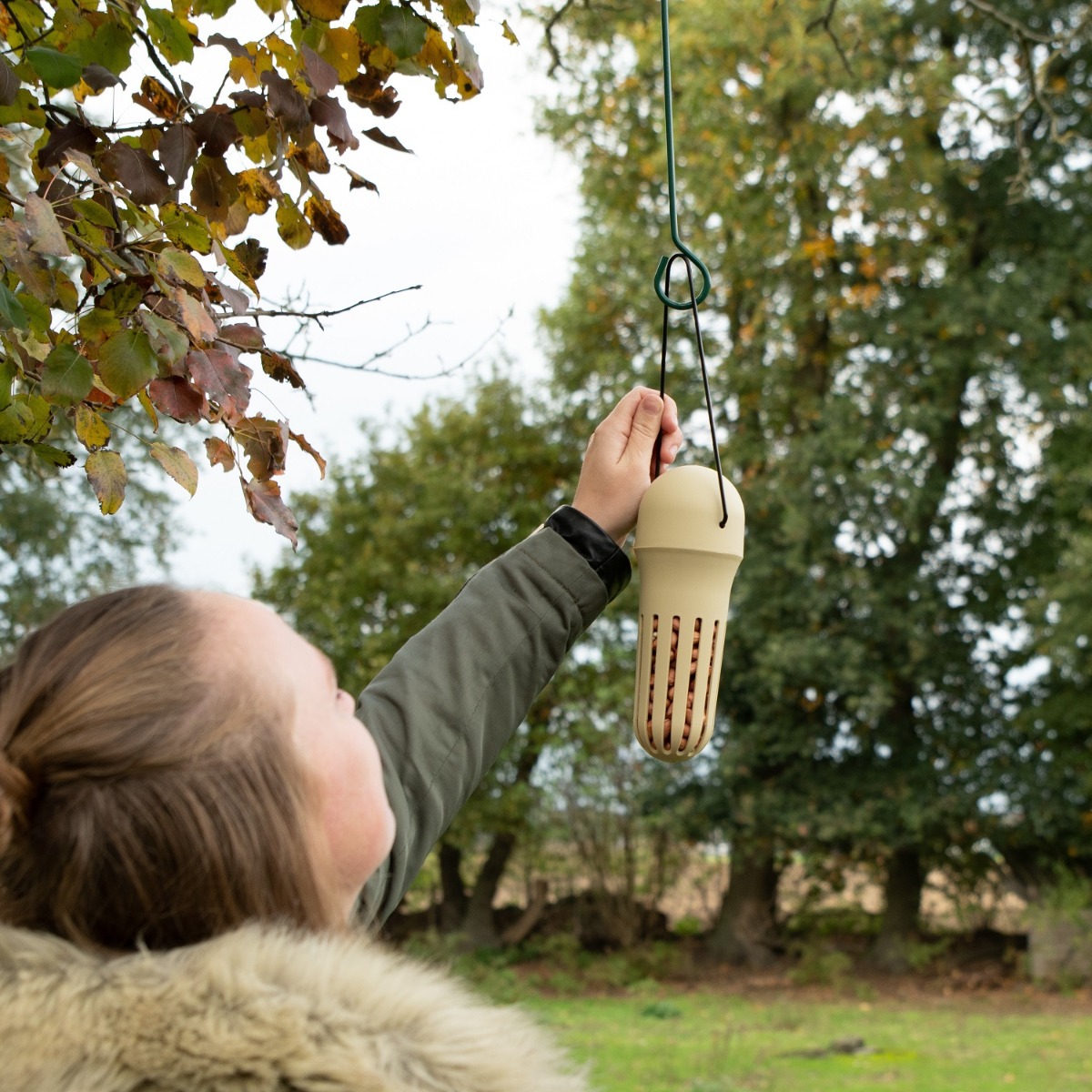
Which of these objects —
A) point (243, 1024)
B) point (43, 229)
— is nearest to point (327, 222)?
point (43, 229)

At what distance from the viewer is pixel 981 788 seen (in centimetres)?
1123

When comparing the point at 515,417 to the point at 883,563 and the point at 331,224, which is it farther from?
the point at 331,224

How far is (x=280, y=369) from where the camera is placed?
5.92 feet

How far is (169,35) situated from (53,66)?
19cm

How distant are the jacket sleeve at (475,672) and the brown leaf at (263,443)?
1.25 feet

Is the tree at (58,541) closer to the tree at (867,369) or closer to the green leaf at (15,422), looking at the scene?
the tree at (867,369)

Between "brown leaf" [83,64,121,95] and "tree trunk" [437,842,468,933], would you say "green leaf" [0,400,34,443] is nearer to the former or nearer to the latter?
"brown leaf" [83,64,121,95]

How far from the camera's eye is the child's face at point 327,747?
97cm

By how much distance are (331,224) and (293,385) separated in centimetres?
24

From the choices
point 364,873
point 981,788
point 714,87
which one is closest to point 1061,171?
point 714,87

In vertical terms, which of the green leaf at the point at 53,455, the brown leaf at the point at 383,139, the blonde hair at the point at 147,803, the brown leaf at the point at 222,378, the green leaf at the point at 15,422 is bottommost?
the blonde hair at the point at 147,803

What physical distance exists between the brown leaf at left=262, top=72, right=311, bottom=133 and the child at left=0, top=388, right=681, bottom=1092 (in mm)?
765

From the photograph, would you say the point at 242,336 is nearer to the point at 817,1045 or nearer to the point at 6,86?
the point at 6,86

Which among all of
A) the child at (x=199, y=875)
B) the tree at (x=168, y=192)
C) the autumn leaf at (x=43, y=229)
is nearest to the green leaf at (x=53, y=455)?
the tree at (x=168, y=192)
